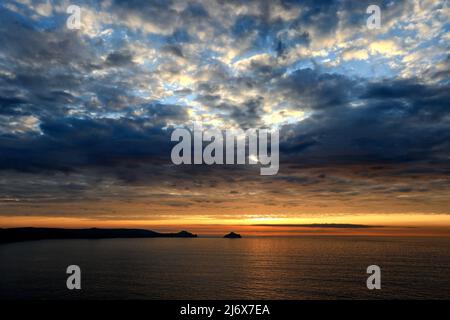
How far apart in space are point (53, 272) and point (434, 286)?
12684 centimetres
